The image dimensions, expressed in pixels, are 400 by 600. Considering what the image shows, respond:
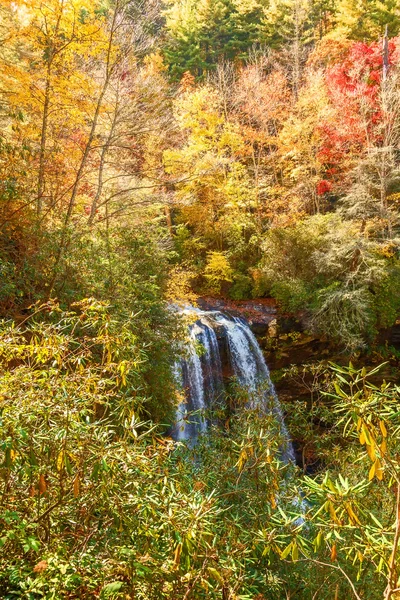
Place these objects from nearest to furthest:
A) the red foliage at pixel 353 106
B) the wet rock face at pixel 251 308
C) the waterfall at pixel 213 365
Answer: the waterfall at pixel 213 365 < the wet rock face at pixel 251 308 < the red foliage at pixel 353 106

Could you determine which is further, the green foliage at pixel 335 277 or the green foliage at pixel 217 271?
the green foliage at pixel 217 271

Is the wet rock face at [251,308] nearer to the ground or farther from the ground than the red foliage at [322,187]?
nearer to the ground

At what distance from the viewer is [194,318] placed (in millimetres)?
9242

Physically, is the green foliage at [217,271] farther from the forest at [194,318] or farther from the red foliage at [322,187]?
the red foliage at [322,187]

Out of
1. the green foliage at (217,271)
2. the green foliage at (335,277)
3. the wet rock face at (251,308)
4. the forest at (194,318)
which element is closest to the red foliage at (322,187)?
the forest at (194,318)

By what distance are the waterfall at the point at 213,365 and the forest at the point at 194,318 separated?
0.22 feet

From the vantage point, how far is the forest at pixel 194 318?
1.83 m

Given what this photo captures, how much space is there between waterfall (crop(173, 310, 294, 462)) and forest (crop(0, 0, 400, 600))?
7 cm

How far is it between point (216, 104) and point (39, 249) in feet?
42.8

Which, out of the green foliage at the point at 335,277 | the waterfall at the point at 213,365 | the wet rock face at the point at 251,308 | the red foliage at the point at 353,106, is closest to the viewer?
the waterfall at the point at 213,365

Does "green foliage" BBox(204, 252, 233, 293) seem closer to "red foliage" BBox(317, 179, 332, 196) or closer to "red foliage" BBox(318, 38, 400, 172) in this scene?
"red foliage" BBox(317, 179, 332, 196)

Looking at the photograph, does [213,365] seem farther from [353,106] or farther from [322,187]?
[353,106]

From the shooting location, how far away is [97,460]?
180 cm

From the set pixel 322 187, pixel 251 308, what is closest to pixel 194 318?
pixel 251 308
